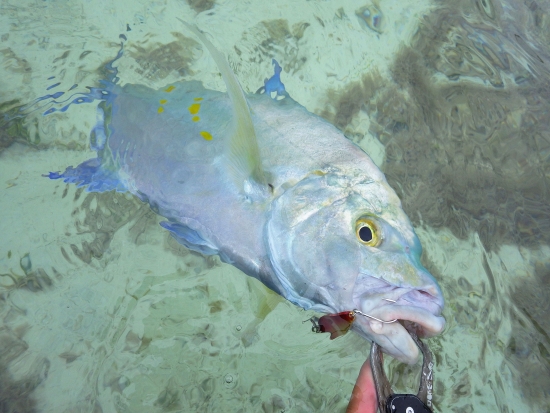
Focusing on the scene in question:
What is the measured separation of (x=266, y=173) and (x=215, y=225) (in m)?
0.33

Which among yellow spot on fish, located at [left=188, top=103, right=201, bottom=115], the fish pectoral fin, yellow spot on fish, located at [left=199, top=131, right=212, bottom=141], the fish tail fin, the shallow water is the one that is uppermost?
yellow spot on fish, located at [left=188, top=103, right=201, bottom=115]

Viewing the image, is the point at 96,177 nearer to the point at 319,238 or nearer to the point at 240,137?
the point at 240,137

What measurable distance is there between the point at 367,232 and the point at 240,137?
636 millimetres

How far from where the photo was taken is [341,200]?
6.42 feet

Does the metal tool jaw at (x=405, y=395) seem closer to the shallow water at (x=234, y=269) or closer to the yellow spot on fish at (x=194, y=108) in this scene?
the shallow water at (x=234, y=269)

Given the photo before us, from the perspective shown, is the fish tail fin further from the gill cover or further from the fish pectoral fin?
the gill cover

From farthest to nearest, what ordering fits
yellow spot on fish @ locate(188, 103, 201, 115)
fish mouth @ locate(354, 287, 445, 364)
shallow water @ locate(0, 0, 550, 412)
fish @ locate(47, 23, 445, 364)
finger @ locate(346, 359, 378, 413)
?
1. shallow water @ locate(0, 0, 550, 412)
2. yellow spot on fish @ locate(188, 103, 201, 115)
3. finger @ locate(346, 359, 378, 413)
4. fish @ locate(47, 23, 445, 364)
5. fish mouth @ locate(354, 287, 445, 364)

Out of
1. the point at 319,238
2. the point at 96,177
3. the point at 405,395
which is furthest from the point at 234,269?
the point at 405,395

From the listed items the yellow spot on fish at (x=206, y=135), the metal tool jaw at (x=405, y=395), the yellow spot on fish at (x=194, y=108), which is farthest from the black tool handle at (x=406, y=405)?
the yellow spot on fish at (x=194, y=108)

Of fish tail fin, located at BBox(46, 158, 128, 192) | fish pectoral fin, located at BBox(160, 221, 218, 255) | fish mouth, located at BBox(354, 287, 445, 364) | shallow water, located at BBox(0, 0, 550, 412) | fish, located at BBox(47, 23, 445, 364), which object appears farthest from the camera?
shallow water, located at BBox(0, 0, 550, 412)

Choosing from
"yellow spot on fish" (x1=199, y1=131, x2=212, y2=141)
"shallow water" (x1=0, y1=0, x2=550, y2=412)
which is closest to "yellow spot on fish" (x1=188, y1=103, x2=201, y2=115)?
"yellow spot on fish" (x1=199, y1=131, x2=212, y2=141)

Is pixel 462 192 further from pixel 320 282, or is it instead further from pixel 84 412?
pixel 84 412

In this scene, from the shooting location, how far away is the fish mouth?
1.69 m

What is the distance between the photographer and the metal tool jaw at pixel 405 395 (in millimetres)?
1829
